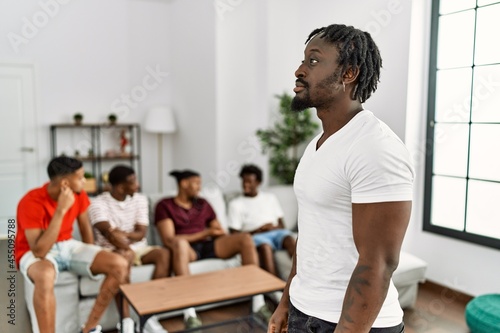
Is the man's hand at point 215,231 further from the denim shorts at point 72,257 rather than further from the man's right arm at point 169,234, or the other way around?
the denim shorts at point 72,257

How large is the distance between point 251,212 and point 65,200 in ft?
4.66

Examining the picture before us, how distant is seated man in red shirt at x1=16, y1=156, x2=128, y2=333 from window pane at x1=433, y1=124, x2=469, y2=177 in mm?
2280

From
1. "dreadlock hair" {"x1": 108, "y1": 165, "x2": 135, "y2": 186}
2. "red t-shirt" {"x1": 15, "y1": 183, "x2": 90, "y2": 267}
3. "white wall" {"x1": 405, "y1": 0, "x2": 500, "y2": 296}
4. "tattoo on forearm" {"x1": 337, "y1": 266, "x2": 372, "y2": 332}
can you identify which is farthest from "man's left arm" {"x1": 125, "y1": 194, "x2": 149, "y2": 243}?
"tattoo on forearm" {"x1": 337, "y1": 266, "x2": 372, "y2": 332}

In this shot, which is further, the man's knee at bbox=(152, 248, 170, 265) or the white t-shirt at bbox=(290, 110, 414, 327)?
the man's knee at bbox=(152, 248, 170, 265)

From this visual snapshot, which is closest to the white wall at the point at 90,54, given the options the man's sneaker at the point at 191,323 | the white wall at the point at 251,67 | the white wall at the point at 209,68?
the white wall at the point at 209,68

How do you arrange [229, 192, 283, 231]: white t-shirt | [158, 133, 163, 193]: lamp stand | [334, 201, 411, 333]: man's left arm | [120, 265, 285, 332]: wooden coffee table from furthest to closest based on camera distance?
[158, 133, 163, 193]: lamp stand, [229, 192, 283, 231]: white t-shirt, [120, 265, 285, 332]: wooden coffee table, [334, 201, 411, 333]: man's left arm

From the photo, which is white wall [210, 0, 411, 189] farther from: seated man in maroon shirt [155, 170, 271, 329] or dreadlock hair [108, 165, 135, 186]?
dreadlock hair [108, 165, 135, 186]

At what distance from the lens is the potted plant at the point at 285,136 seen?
13.9 ft

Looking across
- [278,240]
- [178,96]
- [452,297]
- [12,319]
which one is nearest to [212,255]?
[278,240]

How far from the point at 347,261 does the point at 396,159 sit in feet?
0.78

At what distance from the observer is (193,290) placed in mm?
2344

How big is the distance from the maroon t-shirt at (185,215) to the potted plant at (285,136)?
1198 mm

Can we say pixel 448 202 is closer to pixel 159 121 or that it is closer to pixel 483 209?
pixel 483 209

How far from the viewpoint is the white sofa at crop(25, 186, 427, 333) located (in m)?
2.53
